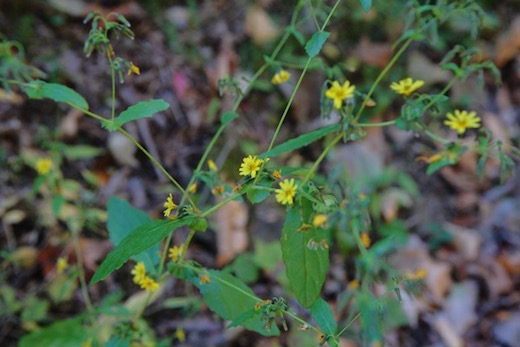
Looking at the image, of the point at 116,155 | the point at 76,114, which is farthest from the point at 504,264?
the point at 76,114

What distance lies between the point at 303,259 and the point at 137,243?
376 mm

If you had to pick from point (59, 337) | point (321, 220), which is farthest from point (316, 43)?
point (59, 337)

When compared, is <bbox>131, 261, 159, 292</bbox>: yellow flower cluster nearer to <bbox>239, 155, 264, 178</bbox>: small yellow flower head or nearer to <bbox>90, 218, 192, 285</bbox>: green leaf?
<bbox>90, 218, 192, 285</bbox>: green leaf

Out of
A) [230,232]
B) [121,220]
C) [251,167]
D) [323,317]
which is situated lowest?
[230,232]

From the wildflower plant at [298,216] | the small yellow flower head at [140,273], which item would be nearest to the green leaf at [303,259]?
the wildflower plant at [298,216]

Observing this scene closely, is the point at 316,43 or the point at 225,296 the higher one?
the point at 316,43

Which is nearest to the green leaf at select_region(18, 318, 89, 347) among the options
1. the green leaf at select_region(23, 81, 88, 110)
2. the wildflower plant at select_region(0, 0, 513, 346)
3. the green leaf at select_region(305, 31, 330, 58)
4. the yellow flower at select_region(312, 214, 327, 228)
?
the wildflower plant at select_region(0, 0, 513, 346)

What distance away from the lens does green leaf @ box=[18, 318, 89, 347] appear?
1.88 meters

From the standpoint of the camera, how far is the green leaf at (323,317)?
3.97 ft

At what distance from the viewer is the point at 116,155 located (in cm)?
277

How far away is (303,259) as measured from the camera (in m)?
1.18

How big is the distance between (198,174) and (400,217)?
6.06 feet

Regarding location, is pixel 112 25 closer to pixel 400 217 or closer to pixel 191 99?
pixel 191 99

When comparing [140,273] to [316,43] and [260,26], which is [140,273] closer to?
[316,43]
